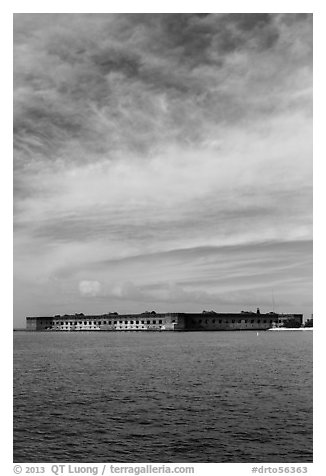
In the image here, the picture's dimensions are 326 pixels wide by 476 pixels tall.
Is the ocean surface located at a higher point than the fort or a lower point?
higher

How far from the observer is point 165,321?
594ft

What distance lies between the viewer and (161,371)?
49.4m

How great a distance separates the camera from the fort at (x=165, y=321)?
180 metres

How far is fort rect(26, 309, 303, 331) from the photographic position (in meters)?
A: 180

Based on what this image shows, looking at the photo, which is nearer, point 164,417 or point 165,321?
point 164,417

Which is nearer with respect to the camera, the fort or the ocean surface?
the ocean surface

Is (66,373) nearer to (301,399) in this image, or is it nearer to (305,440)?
(301,399)

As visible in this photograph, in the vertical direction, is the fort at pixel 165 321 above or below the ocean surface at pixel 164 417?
below

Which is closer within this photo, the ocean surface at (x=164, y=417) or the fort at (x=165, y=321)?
the ocean surface at (x=164, y=417)

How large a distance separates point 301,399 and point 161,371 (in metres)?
19.4

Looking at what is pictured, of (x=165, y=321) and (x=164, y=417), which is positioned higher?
(x=164, y=417)
